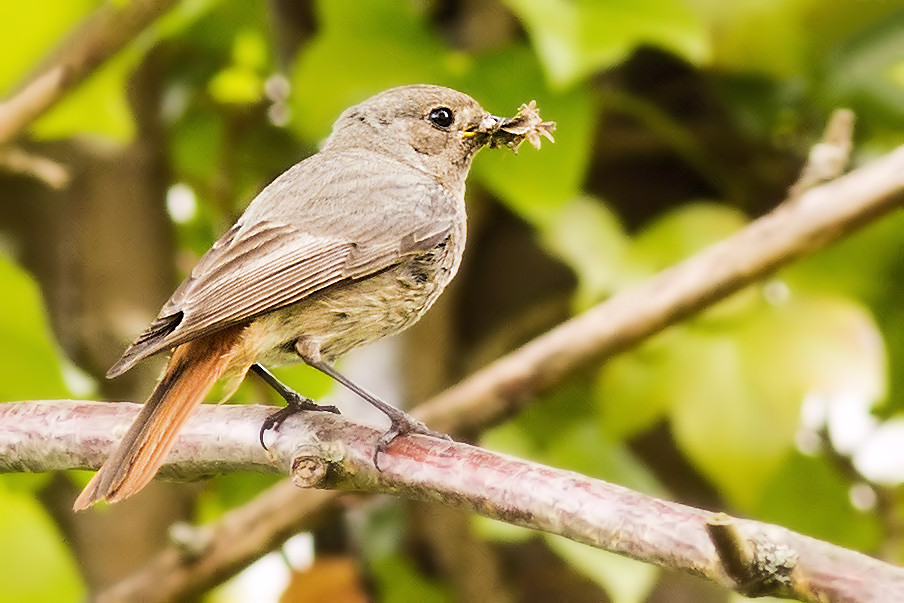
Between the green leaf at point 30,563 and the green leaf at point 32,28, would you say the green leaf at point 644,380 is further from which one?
the green leaf at point 32,28

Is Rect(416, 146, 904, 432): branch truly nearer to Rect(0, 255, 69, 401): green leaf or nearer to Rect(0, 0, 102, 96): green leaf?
Rect(0, 255, 69, 401): green leaf

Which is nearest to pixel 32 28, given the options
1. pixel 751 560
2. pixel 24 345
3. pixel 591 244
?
pixel 24 345

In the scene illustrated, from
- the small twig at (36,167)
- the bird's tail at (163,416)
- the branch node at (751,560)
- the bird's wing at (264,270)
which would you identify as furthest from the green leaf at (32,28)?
the branch node at (751,560)

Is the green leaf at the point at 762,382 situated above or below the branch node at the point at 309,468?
above

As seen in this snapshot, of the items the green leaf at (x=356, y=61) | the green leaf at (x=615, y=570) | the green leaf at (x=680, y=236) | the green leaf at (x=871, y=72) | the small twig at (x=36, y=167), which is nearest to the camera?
the small twig at (x=36, y=167)

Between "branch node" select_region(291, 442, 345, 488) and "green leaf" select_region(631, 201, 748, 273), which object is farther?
"green leaf" select_region(631, 201, 748, 273)

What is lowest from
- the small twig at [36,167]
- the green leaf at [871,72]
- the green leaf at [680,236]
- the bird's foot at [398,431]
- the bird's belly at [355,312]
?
the bird's foot at [398,431]

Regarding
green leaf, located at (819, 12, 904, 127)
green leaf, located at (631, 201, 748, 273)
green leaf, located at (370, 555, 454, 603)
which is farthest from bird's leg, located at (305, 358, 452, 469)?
green leaf, located at (819, 12, 904, 127)

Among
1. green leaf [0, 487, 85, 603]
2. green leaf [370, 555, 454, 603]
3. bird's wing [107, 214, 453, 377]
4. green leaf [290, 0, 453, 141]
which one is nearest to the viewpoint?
bird's wing [107, 214, 453, 377]
